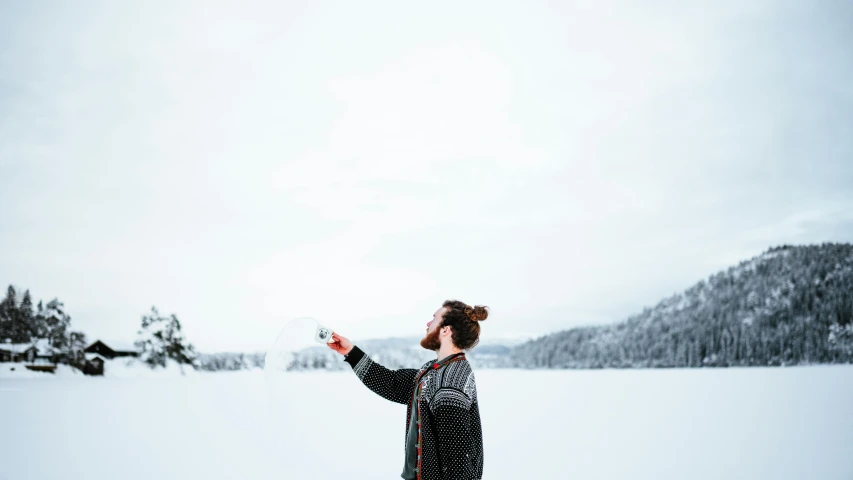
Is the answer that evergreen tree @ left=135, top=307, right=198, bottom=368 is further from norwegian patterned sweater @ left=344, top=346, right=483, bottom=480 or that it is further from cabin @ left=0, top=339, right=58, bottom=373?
norwegian patterned sweater @ left=344, top=346, right=483, bottom=480

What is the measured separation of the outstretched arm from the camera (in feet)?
11.2

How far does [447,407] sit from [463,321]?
1.34 feet

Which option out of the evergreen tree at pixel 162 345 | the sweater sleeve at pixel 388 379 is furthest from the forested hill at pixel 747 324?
the sweater sleeve at pixel 388 379

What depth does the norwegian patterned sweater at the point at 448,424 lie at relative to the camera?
2953 mm

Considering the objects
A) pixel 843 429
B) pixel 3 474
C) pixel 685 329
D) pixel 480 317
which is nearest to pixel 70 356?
pixel 3 474

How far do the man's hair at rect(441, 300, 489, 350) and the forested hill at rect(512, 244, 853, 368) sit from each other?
120140mm

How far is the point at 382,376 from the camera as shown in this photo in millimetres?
3434

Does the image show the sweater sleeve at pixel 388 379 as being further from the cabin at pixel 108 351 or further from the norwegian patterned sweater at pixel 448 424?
the cabin at pixel 108 351

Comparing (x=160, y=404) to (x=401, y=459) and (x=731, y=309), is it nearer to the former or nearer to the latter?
(x=401, y=459)

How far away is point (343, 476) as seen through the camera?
8.47m

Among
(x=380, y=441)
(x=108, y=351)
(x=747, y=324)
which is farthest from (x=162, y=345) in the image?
(x=747, y=324)

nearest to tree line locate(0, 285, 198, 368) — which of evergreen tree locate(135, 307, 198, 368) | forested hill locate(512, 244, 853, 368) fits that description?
evergreen tree locate(135, 307, 198, 368)

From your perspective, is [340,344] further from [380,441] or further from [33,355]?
[33,355]

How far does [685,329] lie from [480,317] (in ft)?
460
